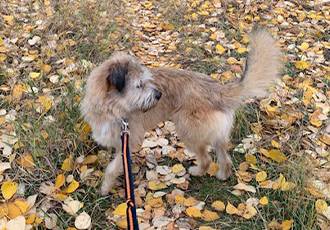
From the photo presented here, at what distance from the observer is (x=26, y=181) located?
292 cm

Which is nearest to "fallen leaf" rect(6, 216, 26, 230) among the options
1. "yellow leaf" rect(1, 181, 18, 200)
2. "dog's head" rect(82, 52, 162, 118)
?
"yellow leaf" rect(1, 181, 18, 200)

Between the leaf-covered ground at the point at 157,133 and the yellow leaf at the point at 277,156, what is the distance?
0.7 inches

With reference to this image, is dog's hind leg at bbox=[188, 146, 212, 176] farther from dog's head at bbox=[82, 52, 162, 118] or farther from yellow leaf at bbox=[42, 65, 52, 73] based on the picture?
yellow leaf at bbox=[42, 65, 52, 73]

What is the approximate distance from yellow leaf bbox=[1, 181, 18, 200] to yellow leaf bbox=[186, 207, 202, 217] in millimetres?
1614

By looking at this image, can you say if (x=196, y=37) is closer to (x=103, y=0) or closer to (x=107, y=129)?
(x=103, y=0)

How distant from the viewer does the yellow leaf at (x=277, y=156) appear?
3338mm

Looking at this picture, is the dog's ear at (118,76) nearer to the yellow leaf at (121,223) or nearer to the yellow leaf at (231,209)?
the yellow leaf at (121,223)

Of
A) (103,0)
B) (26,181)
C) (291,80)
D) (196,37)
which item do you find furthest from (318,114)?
(103,0)

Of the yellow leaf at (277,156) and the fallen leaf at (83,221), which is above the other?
the yellow leaf at (277,156)

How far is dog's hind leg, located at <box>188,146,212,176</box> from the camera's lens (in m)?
3.24

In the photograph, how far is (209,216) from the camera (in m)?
2.90

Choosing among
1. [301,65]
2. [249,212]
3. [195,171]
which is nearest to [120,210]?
[195,171]

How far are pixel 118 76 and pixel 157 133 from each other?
146 cm

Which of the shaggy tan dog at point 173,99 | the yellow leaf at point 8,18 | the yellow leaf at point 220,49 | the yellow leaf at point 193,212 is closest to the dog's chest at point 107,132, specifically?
the shaggy tan dog at point 173,99
